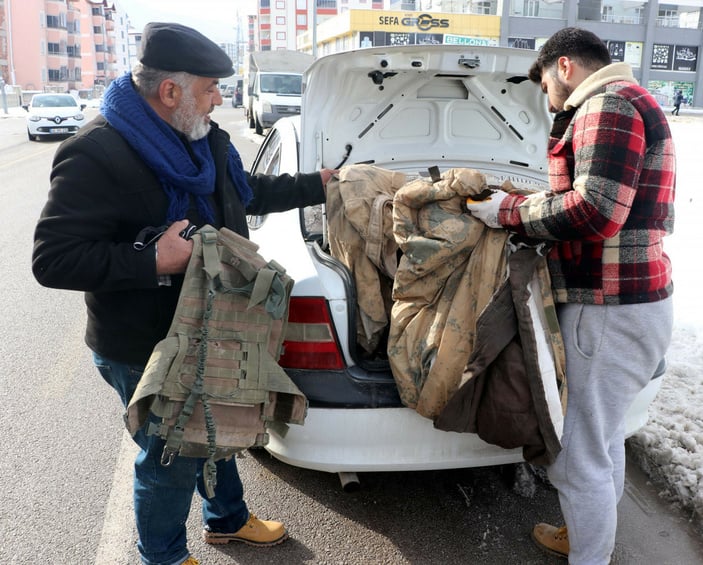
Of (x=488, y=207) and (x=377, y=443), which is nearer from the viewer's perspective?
→ (x=488, y=207)

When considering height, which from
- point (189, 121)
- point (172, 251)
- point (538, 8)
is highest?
point (538, 8)

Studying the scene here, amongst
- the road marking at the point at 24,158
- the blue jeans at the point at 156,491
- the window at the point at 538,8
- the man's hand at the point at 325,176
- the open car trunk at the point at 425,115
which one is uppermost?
the window at the point at 538,8

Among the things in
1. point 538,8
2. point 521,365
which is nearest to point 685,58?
point 538,8

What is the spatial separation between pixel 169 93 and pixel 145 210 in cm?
39

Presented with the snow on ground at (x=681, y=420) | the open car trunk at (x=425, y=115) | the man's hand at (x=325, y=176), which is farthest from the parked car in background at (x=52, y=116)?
the man's hand at (x=325, y=176)

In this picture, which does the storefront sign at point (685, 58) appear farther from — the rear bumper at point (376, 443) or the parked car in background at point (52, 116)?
the rear bumper at point (376, 443)

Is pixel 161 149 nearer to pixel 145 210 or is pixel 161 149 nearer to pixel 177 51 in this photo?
pixel 145 210

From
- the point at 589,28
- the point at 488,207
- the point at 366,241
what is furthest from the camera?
the point at 589,28

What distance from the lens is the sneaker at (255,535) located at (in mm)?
2807

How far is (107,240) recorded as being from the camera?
84.9 inches

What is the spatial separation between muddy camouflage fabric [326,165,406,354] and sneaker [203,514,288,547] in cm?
84

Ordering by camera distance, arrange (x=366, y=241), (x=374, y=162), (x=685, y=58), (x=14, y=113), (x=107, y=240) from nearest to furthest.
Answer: (x=107, y=240) < (x=366, y=241) < (x=374, y=162) < (x=14, y=113) < (x=685, y=58)

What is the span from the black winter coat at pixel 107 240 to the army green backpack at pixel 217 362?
0.57 ft

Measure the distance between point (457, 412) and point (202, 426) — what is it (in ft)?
2.87
